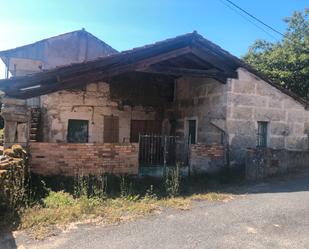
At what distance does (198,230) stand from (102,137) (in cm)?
876

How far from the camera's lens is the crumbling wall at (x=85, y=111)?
1309cm

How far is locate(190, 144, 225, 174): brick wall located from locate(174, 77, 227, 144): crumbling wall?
79cm

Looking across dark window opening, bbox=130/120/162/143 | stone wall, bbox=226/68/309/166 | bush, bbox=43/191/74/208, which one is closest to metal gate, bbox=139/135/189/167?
dark window opening, bbox=130/120/162/143

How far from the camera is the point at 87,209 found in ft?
22.2

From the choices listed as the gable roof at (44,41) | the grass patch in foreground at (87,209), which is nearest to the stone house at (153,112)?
the grass patch in foreground at (87,209)

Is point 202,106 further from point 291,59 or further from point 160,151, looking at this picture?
point 291,59

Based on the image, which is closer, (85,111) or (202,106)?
(202,106)

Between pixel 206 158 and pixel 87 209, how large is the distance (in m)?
5.65

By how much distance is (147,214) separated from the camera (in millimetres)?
6777

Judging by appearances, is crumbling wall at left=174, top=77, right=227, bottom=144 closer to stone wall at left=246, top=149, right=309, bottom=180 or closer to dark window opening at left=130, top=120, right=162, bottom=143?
dark window opening at left=130, top=120, right=162, bottom=143

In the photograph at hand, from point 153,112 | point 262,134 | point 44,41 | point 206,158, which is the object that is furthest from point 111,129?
point 44,41

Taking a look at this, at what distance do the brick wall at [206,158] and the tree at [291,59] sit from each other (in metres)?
7.39

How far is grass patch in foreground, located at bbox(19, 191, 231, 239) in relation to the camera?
236 inches

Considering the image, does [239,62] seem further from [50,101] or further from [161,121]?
[50,101]
